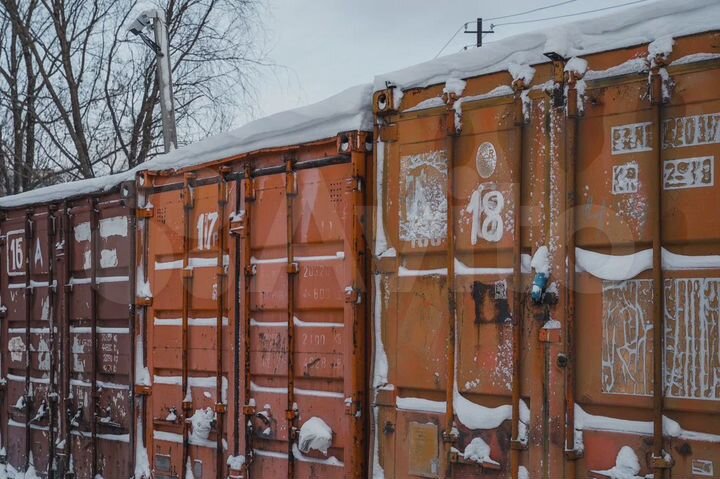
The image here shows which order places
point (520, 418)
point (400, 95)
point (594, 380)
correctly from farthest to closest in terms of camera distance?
point (400, 95), point (520, 418), point (594, 380)

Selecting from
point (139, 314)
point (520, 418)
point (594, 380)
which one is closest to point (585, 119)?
point (594, 380)

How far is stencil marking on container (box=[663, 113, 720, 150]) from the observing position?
3.80 m

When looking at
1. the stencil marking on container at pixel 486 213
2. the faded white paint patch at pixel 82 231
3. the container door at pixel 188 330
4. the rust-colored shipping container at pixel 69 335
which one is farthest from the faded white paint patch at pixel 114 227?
the stencil marking on container at pixel 486 213

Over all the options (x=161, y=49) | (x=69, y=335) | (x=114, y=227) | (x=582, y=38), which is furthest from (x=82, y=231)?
(x=161, y=49)

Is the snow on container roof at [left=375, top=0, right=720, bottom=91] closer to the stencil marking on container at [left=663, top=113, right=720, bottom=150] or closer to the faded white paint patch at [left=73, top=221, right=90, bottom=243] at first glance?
the stencil marking on container at [left=663, top=113, right=720, bottom=150]

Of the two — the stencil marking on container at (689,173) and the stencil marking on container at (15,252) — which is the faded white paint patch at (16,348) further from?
the stencil marking on container at (689,173)

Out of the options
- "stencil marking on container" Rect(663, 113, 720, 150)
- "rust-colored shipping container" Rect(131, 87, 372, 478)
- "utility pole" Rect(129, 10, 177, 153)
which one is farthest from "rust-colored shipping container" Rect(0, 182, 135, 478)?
"stencil marking on container" Rect(663, 113, 720, 150)

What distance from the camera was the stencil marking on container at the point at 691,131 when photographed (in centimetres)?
380

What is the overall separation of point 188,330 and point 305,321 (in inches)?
56.8

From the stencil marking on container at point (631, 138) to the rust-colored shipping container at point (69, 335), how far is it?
→ 15.1ft

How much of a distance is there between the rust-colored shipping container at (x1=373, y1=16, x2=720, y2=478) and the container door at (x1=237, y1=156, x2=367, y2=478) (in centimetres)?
21

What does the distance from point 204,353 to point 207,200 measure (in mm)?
1169

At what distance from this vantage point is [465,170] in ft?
15.6

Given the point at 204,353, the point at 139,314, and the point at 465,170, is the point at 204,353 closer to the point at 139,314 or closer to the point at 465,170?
the point at 139,314
